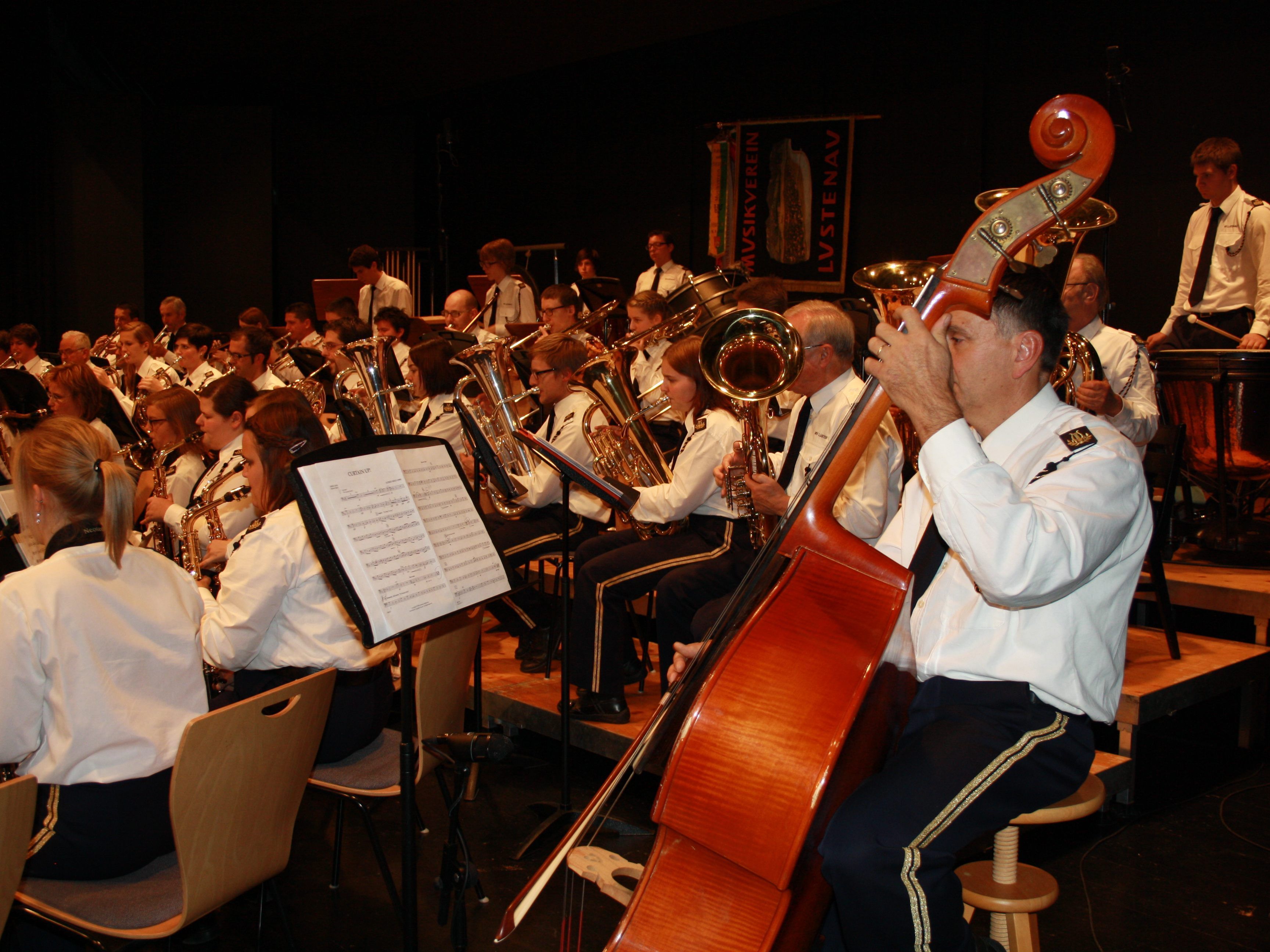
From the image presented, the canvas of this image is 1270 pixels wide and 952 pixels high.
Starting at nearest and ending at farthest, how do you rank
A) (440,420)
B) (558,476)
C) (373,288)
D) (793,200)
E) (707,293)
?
1. (558,476)
2. (440,420)
3. (707,293)
4. (373,288)
5. (793,200)

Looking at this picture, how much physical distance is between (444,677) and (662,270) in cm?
685

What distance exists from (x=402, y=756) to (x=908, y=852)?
37.2 inches

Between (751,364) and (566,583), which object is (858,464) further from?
(566,583)

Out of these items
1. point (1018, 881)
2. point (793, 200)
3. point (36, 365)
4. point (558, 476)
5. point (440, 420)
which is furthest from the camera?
point (793, 200)

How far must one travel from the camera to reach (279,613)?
2691 mm

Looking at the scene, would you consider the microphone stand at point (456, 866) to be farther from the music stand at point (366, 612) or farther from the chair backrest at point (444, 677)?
the chair backrest at point (444, 677)

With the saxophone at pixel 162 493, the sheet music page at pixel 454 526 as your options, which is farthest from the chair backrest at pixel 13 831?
the saxophone at pixel 162 493

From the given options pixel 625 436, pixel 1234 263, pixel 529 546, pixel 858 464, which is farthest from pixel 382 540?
pixel 1234 263

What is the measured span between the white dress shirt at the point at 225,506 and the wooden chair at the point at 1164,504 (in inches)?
129

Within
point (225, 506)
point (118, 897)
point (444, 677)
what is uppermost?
point (225, 506)

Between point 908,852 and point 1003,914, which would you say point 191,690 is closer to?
point 908,852

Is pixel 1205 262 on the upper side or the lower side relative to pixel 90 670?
upper

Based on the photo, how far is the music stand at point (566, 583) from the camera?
2.91 metres

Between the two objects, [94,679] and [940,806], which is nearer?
[940,806]
